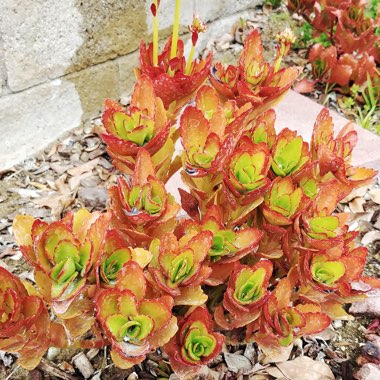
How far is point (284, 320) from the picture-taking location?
1077mm

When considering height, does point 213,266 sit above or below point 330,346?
above

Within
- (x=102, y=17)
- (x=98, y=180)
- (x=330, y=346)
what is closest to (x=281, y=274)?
(x=330, y=346)

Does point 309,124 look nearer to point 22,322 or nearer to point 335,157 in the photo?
point 335,157

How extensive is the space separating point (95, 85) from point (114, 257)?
1513mm

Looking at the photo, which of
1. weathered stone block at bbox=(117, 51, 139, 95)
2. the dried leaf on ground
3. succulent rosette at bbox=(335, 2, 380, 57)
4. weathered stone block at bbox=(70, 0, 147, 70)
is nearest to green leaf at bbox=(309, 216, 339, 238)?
the dried leaf on ground

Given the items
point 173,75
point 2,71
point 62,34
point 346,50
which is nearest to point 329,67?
point 346,50

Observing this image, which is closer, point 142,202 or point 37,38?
point 142,202

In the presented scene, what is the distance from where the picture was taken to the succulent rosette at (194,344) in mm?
1036

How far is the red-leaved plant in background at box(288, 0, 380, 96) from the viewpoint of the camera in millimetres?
2697

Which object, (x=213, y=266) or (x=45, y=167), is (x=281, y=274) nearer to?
(x=213, y=266)

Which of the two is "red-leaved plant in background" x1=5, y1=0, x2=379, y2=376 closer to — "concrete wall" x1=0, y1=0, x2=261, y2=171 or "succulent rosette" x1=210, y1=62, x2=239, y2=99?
"succulent rosette" x1=210, y1=62, x2=239, y2=99

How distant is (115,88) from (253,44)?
1269 millimetres

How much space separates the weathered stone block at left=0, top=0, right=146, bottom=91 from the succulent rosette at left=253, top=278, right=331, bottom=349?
1405mm

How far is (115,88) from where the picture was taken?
2498 mm
